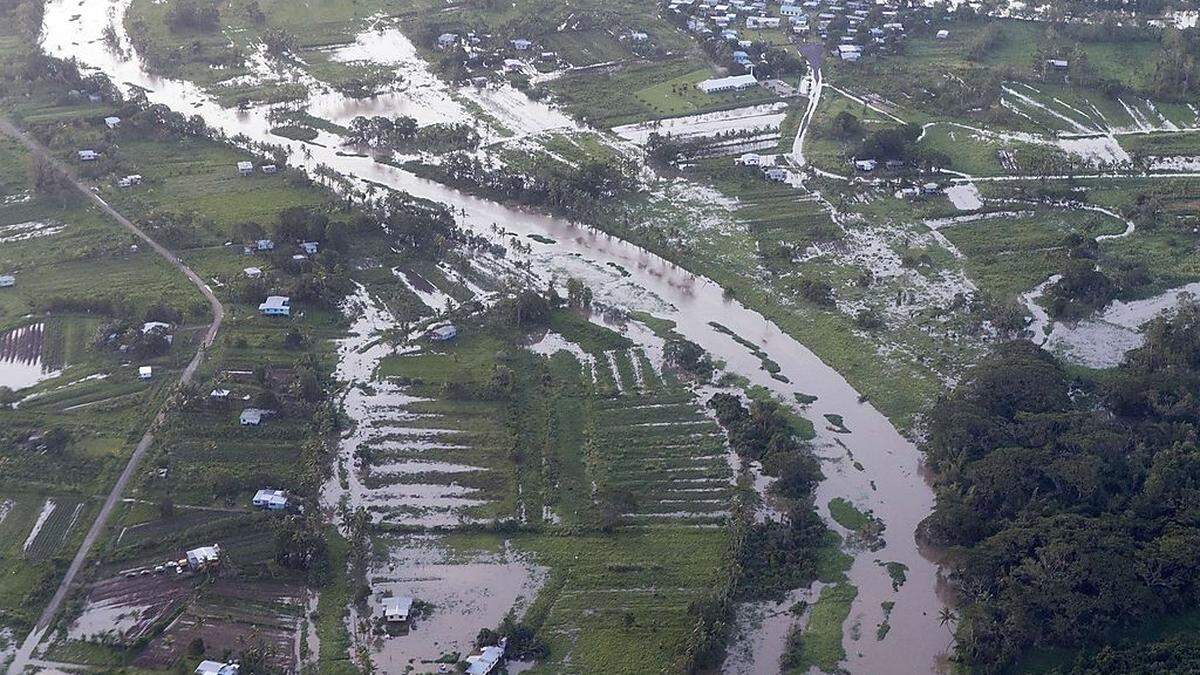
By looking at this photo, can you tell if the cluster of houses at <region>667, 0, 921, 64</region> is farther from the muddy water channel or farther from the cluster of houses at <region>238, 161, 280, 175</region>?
the cluster of houses at <region>238, 161, 280, 175</region>

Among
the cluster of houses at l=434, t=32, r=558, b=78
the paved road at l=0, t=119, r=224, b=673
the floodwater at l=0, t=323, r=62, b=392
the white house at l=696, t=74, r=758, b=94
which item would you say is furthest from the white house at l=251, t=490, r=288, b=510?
the white house at l=696, t=74, r=758, b=94

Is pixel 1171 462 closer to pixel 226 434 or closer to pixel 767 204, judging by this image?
pixel 767 204

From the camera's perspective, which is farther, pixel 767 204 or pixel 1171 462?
pixel 767 204

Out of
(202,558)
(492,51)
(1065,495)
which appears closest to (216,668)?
(202,558)

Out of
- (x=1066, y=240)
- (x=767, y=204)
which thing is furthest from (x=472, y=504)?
(x=1066, y=240)

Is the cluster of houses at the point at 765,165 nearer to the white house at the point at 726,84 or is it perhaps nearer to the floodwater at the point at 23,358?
the white house at the point at 726,84

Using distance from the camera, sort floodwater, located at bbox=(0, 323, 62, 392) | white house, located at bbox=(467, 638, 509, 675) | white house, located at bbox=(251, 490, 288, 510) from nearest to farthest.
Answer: white house, located at bbox=(467, 638, 509, 675) → white house, located at bbox=(251, 490, 288, 510) → floodwater, located at bbox=(0, 323, 62, 392)
